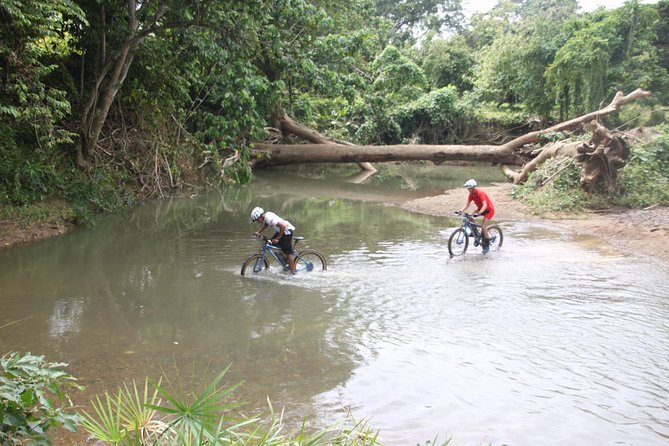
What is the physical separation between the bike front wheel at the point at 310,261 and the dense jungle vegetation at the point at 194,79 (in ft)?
17.8

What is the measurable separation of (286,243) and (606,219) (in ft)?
32.9

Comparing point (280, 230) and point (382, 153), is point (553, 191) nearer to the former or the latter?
point (382, 153)

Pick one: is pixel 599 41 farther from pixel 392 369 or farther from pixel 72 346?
pixel 72 346

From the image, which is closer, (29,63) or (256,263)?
(256,263)

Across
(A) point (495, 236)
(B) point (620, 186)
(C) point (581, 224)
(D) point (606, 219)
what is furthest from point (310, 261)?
(B) point (620, 186)

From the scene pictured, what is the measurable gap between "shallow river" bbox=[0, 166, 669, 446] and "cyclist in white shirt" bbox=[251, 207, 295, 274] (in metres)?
0.48

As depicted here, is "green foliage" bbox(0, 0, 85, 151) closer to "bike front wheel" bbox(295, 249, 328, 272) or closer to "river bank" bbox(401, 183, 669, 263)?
"bike front wheel" bbox(295, 249, 328, 272)

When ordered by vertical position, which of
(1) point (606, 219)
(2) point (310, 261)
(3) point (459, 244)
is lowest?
(2) point (310, 261)

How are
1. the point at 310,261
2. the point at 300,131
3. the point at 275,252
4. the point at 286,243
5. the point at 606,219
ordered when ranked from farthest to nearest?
the point at 300,131 < the point at 606,219 < the point at 310,261 < the point at 275,252 < the point at 286,243

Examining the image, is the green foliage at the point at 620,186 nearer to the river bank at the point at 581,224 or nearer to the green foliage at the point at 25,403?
the river bank at the point at 581,224

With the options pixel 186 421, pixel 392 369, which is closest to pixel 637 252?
pixel 392 369

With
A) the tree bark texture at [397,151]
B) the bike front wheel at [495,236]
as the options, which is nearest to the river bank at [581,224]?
the bike front wheel at [495,236]

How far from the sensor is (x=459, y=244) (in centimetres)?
1257

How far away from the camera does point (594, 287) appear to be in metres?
9.89
